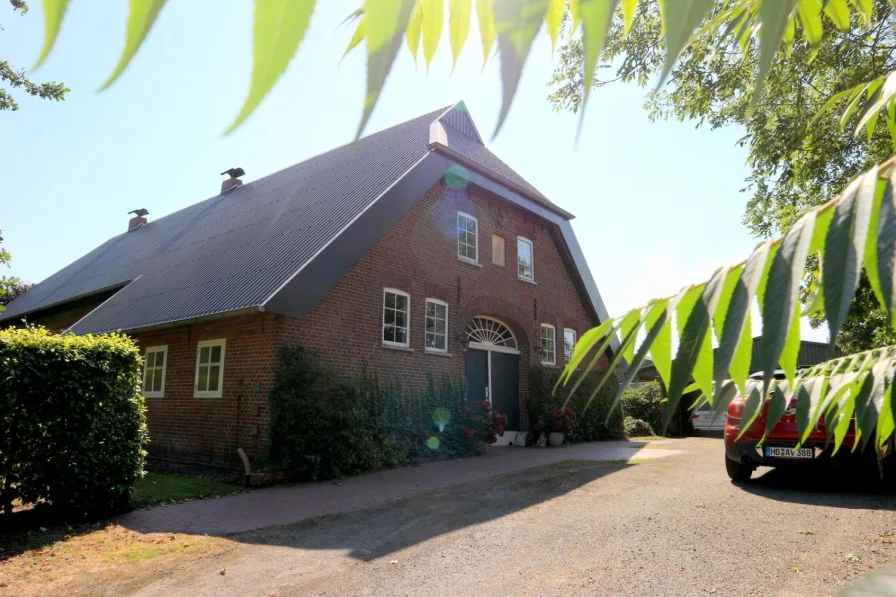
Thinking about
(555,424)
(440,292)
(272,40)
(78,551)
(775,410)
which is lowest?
(78,551)

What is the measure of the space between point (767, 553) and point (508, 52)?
547 cm

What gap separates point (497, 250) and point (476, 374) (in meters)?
3.38

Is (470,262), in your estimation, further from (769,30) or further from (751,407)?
(769,30)

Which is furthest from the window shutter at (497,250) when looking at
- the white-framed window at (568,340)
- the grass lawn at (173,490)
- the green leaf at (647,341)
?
the green leaf at (647,341)

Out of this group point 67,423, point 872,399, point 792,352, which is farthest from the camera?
point 67,423

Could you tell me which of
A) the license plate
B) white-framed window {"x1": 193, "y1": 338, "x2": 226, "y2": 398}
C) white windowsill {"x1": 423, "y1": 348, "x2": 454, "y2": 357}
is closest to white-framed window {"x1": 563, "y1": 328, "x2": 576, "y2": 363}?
white windowsill {"x1": 423, "y1": 348, "x2": 454, "y2": 357}

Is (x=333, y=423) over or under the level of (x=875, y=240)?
under

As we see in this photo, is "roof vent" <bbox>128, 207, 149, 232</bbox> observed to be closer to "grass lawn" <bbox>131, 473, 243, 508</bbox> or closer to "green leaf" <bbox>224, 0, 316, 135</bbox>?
"grass lawn" <bbox>131, 473, 243, 508</bbox>

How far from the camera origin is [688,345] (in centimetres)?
88

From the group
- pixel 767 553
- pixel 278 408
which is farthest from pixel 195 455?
pixel 767 553

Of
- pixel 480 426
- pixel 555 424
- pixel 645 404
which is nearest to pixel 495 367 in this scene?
pixel 555 424

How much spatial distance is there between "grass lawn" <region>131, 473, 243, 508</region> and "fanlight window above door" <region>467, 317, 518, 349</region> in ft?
22.7

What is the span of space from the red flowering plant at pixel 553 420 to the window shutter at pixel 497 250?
13.0 feet

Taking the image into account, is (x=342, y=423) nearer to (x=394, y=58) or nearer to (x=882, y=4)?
(x=882, y=4)
